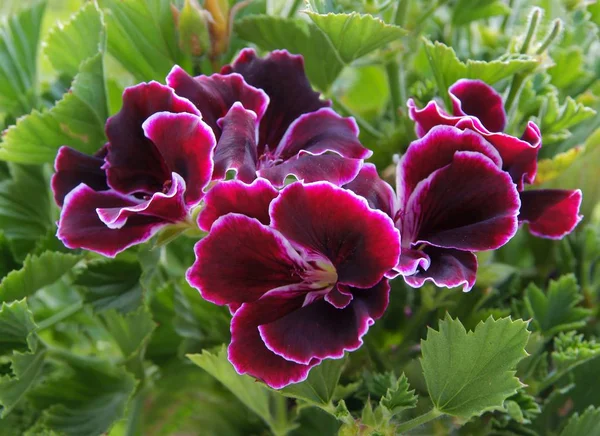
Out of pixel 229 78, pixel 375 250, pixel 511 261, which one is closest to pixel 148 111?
pixel 229 78

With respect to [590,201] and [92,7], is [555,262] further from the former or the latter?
[92,7]

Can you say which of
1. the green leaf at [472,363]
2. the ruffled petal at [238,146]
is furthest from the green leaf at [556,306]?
the ruffled petal at [238,146]

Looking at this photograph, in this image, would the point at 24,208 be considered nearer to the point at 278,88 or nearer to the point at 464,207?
the point at 278,88

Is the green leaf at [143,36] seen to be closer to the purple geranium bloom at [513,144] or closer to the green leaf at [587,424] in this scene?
the purple geranium bloom at [513,144]

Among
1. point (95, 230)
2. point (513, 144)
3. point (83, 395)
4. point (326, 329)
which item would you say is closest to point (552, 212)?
point (513, 144)

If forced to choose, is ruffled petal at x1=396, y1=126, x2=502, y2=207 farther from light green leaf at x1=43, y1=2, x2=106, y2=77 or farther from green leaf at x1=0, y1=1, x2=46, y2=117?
green leaf at x1=0, y1=1, x2=46, y2=117

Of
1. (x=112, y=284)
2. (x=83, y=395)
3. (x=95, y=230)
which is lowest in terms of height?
(x=83, y=395)

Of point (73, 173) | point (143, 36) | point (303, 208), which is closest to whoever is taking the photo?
point (303, 208)

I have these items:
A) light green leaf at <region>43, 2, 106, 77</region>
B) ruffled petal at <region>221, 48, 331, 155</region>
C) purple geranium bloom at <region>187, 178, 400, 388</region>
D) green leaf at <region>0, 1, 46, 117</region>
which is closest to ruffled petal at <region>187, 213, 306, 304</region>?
purple geranium bloom at <region>187, 178, 400, 388</region>
